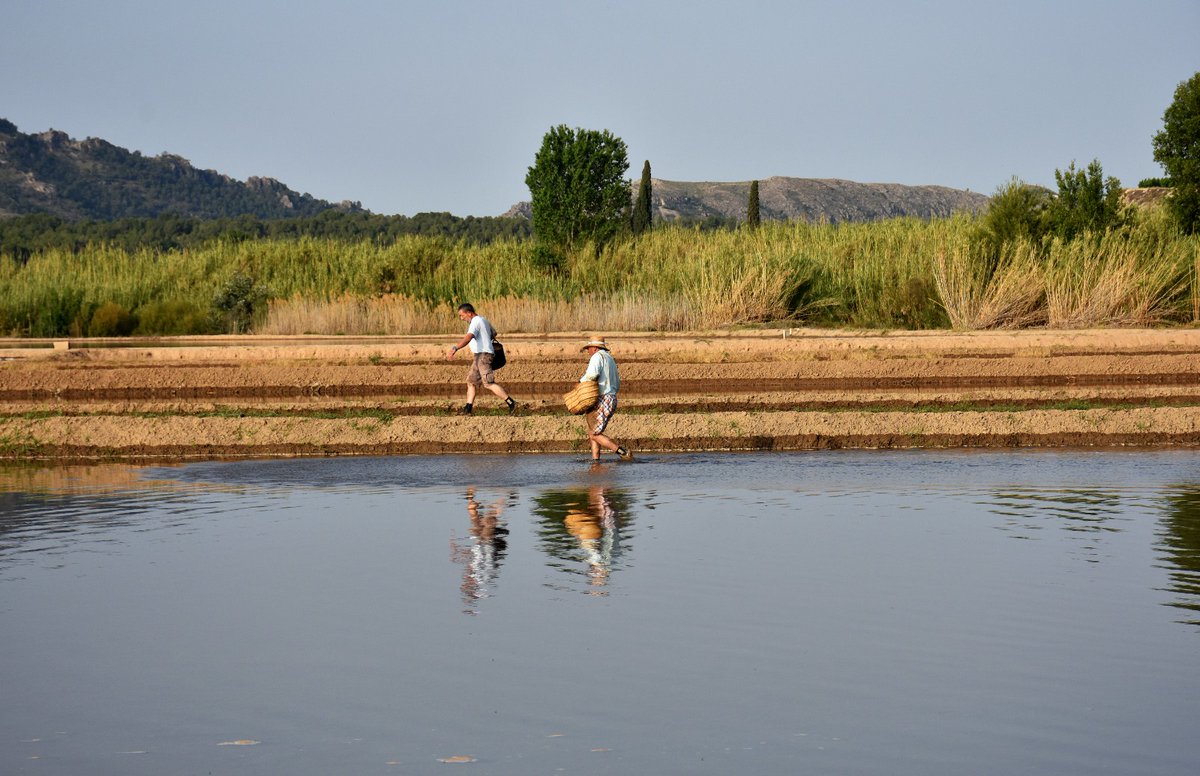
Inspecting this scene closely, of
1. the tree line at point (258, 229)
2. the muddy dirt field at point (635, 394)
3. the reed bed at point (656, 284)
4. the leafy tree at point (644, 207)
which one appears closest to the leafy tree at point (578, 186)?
the reed bed at point (656, 284)

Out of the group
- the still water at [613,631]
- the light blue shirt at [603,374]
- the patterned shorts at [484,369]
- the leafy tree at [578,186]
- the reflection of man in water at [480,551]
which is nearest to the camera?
the still water at [613,631]

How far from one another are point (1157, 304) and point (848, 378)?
985 centimetres

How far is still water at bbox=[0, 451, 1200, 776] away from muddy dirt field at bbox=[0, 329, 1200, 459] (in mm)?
4120

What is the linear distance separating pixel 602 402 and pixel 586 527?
5243 millimetres

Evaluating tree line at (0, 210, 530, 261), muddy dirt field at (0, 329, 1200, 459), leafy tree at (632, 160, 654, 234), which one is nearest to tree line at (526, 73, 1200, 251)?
muddy dirt field at (0, 329, 1200, 459)

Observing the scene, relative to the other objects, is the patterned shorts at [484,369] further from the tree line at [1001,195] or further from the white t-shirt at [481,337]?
the tree line at [1001,195]

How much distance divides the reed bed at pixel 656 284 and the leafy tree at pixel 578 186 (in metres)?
7.41

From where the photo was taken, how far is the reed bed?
31.0m

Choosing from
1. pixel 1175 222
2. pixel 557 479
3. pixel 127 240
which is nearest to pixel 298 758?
pixel 557 479

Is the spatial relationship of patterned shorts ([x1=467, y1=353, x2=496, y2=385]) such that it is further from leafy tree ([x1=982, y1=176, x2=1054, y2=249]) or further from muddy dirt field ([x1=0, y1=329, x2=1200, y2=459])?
leafy tree ([x1=982, y1=176, x2=1054, y2=249])

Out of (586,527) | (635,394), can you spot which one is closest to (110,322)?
(635,394)

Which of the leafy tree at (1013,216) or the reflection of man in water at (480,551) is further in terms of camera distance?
the leafy tree at (1013,216)

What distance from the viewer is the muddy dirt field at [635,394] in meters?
18.0

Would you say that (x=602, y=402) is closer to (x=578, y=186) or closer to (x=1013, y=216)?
(x=1013, y=216)
